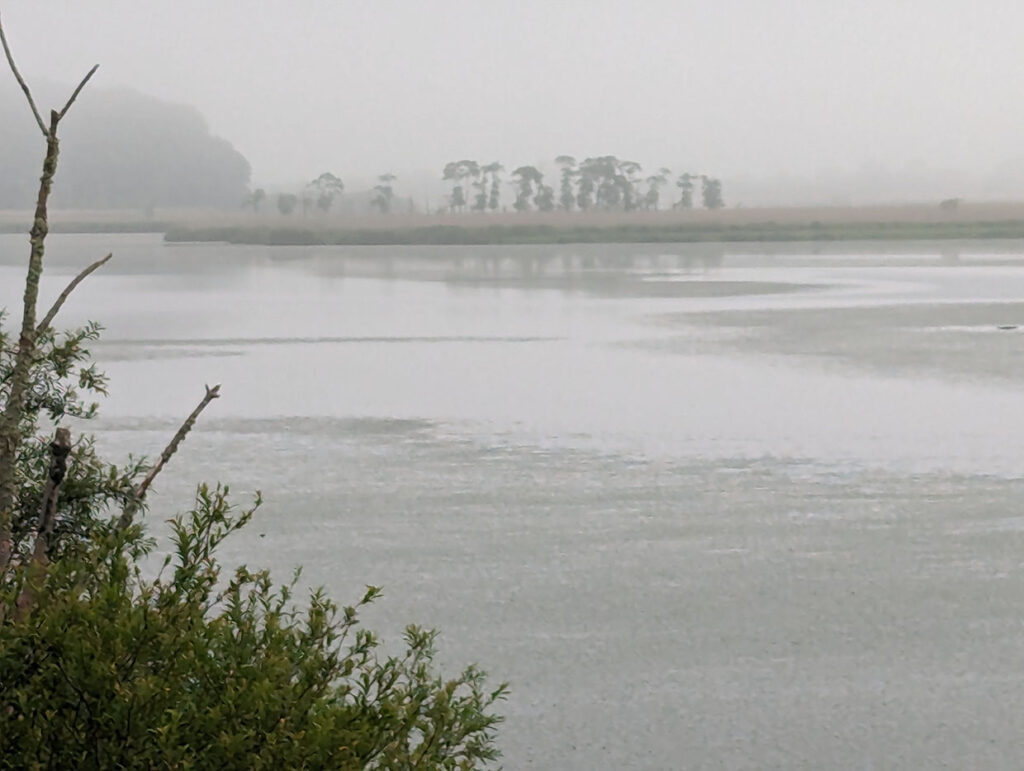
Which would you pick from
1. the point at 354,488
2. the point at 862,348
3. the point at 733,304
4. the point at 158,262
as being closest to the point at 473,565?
the point at 354,488

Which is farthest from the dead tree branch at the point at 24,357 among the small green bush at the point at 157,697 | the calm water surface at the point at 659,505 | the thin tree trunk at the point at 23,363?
the calm water surface at the point at 659,505

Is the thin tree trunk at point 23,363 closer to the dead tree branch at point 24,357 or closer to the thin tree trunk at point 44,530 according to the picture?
the dead tree branch at point 24,357

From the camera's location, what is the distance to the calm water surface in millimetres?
8180

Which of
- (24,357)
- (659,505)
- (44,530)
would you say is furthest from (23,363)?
(659,505)

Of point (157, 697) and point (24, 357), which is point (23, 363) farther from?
point (157, 697)

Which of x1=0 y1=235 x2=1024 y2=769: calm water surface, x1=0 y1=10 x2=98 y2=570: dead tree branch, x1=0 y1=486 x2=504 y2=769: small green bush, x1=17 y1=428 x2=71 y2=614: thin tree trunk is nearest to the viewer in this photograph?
x1=0 y1=486 x2=504 y2=769: small green bush

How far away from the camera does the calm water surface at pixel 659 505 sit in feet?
26.8

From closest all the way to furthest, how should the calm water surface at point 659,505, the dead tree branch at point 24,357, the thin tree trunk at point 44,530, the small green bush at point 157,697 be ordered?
the small green bush at point 157,697 < the thin tree trunk at point 44,530 < the dead tree branch at point 24,357 < the calm water surface at point 659,505

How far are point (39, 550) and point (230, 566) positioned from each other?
716 centimetres

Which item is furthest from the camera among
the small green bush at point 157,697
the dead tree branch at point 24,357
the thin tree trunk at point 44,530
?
the dead tree branch at point 24,357

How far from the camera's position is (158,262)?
248ft

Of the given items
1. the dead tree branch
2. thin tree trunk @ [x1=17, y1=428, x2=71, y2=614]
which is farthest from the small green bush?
the dead tree branch

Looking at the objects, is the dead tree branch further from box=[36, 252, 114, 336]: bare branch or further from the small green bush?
the small green bush

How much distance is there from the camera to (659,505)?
1342 centimetres
